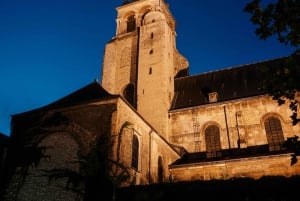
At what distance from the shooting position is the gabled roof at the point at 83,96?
14.2 m

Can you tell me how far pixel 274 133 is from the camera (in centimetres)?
1848

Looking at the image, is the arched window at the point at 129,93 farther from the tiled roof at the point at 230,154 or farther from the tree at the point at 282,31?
the tree at the point at 282,31

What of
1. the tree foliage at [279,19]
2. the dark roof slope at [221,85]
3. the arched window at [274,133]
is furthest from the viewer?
the dark roof slope at [221,85]

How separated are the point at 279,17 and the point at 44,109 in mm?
11685

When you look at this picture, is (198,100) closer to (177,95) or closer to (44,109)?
(177,95)

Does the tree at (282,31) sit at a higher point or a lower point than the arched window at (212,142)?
lower

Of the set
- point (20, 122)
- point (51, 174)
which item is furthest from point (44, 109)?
point (51, 174)

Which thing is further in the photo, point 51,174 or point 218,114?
point 218,114

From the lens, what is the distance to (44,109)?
14.5 meters

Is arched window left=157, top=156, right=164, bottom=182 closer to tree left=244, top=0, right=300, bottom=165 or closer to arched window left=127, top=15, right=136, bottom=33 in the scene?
tree left=244, top=0, right=300, bottom=165

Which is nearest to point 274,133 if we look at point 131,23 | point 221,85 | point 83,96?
point 221,85

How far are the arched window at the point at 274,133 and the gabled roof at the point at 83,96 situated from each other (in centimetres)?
1044

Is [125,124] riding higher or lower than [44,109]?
lower

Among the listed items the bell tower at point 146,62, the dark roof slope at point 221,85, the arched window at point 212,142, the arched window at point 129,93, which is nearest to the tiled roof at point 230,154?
the arched window at point 212,142
